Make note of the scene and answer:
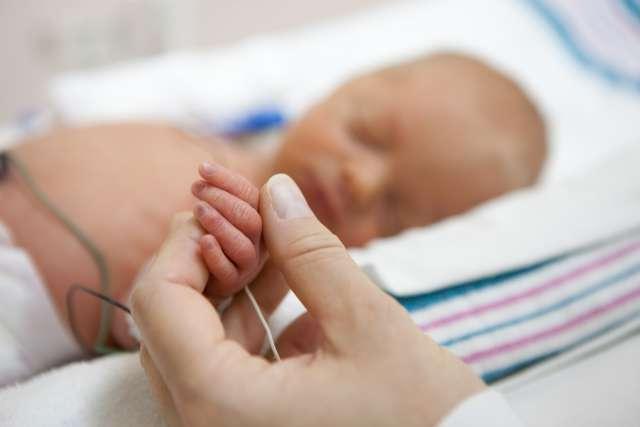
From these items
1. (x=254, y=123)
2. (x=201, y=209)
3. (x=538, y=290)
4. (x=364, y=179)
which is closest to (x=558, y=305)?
(x=538, y=290)

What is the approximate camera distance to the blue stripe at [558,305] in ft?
2.14

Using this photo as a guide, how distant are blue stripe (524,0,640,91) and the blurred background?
76cm

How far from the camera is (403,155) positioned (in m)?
0.97

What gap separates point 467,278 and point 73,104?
89cm

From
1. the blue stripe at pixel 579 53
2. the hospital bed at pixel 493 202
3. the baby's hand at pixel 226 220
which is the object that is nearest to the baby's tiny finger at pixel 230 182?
the baby's hand at pixel 226 220

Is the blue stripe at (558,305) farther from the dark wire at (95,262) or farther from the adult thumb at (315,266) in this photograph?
the dark wire at (95,262)

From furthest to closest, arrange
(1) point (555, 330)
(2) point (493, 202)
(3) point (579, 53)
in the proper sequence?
(3) point (579, 53)
(2) point (493, 202)
(1) point (555, 330)

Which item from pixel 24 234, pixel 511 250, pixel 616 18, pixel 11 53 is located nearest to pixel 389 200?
pixel 511 250

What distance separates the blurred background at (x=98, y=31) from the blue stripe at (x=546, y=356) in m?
1.50

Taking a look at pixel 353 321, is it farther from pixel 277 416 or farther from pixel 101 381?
pixel 101 381

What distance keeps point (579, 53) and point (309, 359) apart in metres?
1.36

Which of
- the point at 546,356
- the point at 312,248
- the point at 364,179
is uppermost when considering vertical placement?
the point at 312,248

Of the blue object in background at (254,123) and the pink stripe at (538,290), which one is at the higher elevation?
the blue object in background at (254,123)

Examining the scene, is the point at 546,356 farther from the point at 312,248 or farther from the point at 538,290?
the point at 312,248
